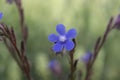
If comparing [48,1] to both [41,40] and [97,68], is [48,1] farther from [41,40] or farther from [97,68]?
[97,68]

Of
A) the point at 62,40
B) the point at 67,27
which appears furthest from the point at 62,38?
the point at 67,27

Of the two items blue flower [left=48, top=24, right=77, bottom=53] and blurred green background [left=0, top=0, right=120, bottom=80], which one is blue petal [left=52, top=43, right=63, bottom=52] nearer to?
blue flower [left=48, top=24, right=77, bottom=53]

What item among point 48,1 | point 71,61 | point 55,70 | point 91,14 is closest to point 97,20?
point 91,14

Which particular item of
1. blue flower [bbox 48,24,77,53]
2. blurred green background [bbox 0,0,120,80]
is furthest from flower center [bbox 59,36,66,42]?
blurred green background [bbox 0,0,120,80]

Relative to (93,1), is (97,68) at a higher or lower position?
lower

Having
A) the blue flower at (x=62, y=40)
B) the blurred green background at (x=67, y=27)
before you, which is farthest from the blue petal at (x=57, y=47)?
the blurred green background at (x=67, y=27)

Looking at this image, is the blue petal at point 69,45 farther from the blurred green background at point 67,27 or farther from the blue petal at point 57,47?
the blurred green background at point 67,27

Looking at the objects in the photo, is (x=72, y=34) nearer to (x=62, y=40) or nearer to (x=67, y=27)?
(x=62, y=40)
